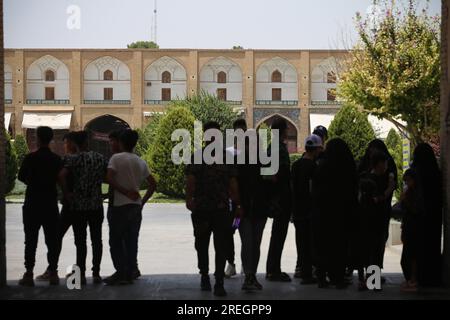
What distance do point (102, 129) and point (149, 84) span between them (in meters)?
3.75

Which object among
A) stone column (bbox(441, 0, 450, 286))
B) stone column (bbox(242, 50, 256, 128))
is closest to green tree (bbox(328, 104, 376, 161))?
stone column (bbox(242, 50, 256, 128))

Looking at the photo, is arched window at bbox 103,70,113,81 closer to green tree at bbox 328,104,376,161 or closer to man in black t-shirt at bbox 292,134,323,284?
green tree at bbox 328,104,376,161

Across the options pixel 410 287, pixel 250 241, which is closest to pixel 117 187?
pixel 250 241

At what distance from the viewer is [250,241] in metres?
6.77

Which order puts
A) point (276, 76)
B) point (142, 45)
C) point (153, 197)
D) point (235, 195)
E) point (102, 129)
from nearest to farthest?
point (235, 195)
point (153, 197)
point (276, 76)
point (102, 129)
point (142, 45)

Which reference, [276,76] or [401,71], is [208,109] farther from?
[276,76]

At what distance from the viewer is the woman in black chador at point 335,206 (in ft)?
21.9

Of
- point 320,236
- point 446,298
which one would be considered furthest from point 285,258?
point 446,298

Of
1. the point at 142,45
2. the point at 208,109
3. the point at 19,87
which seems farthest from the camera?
the point at 142,45

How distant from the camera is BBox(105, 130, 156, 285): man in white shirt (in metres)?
6.78

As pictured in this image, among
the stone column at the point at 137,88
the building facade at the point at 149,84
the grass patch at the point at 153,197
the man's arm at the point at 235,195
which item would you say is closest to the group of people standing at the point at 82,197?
the man's arm at the point at 235,195

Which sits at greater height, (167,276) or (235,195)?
(235,195)
